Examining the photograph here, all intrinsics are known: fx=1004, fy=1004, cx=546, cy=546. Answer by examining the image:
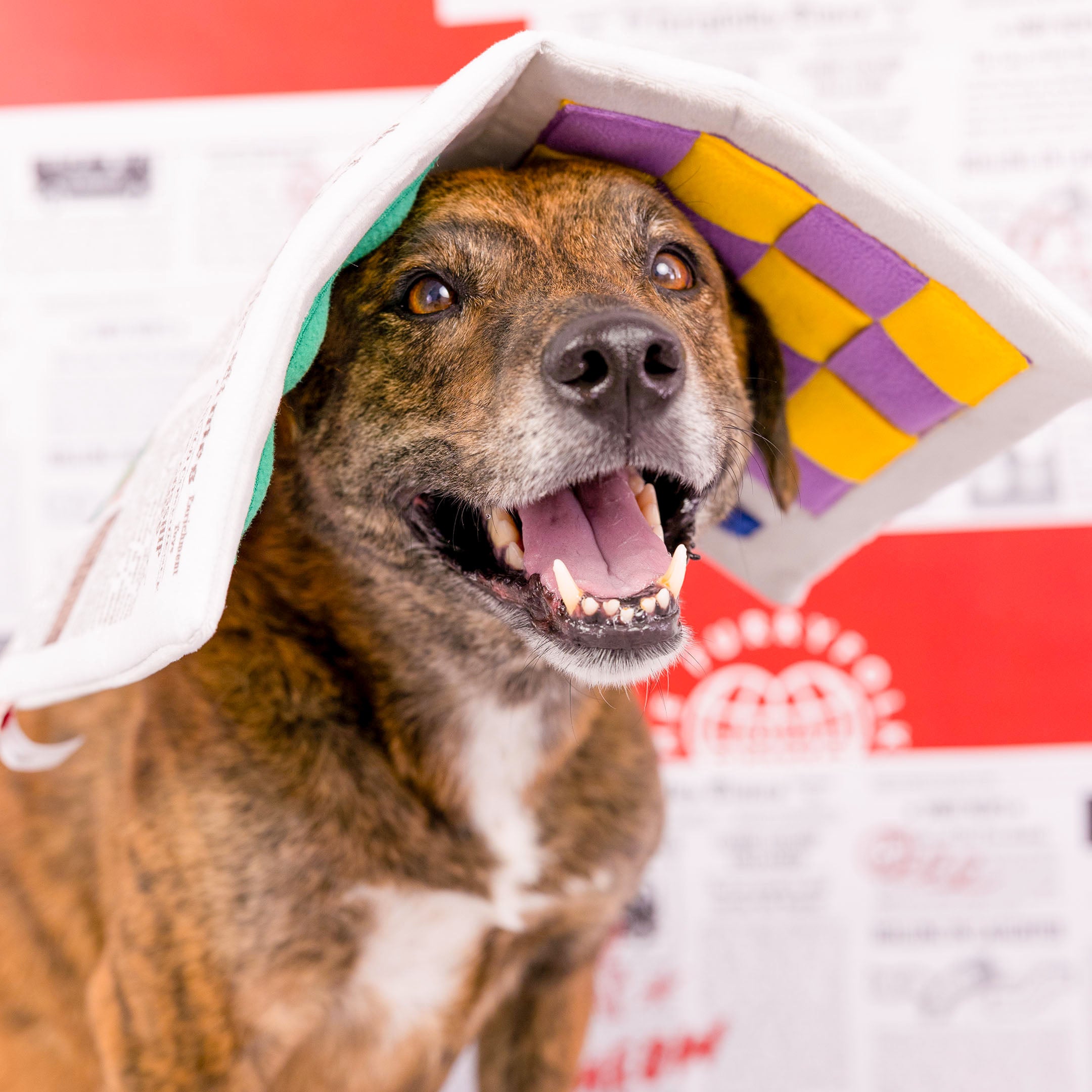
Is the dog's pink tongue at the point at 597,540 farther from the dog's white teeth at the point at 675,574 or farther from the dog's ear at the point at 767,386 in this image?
the dog's ear at the point at 767,386

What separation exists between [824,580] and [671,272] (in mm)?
887

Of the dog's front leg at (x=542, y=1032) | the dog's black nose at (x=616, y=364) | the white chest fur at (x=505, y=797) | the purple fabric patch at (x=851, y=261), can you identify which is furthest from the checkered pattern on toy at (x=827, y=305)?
the dog's front leg at (x=542, y=1032)

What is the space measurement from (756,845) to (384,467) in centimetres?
115

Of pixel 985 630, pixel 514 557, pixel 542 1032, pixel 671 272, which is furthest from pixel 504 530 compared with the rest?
pixel 985 630

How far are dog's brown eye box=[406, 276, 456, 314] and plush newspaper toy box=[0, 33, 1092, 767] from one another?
101 millimetres

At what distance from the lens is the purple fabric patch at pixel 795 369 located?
128cm

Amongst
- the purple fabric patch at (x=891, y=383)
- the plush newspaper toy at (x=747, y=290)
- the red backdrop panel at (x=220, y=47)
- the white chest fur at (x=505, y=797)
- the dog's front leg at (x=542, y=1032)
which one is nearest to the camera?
the plush newspaper toy at (x=747, y=290)

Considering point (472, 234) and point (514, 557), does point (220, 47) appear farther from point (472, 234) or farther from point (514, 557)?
point (514, 557)

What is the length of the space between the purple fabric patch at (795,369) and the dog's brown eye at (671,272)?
19cm

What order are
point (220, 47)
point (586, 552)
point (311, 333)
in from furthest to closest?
point (220, 47) < point (586, 552) < point (311, 333)

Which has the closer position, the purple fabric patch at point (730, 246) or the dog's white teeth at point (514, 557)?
the dog's white teeth at point (514, 557)

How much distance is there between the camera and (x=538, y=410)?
3.17ft

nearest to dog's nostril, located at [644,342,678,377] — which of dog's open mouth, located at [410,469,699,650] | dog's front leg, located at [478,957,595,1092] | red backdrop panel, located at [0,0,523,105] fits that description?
dog's open mouth, located at [410,469,699,650]

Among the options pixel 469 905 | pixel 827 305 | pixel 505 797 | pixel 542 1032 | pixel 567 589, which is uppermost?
pixel 827 305
